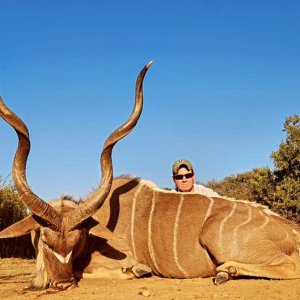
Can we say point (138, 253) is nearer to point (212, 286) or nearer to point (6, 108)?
point (212, 286)

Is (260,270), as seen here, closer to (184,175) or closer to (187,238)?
(187,238)

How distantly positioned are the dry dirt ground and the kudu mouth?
0.51 metres

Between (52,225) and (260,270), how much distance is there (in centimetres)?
158

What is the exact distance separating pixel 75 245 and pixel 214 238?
109 cm

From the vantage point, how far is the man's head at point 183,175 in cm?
551

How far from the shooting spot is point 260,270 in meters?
3.76

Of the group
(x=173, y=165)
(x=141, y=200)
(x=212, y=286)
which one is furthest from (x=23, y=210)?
(x=212, y=286)

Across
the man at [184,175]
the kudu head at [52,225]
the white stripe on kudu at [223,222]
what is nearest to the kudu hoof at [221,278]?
the white stripe on kudu at [223,222]

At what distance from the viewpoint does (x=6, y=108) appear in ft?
13.1

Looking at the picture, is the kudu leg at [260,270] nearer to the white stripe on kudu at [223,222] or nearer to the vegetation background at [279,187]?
the white stripe on kudu at [223,222]

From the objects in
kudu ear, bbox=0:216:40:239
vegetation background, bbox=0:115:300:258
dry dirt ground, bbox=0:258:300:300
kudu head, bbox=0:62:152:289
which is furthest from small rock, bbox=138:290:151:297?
vegetation background, bbox=0:115:300:258

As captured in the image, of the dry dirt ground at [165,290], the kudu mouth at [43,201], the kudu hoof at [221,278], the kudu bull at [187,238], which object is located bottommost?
the dry dirt ground at [165,290]

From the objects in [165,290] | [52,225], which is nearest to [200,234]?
[165,290]

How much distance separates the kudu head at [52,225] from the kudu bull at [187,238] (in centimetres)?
5
